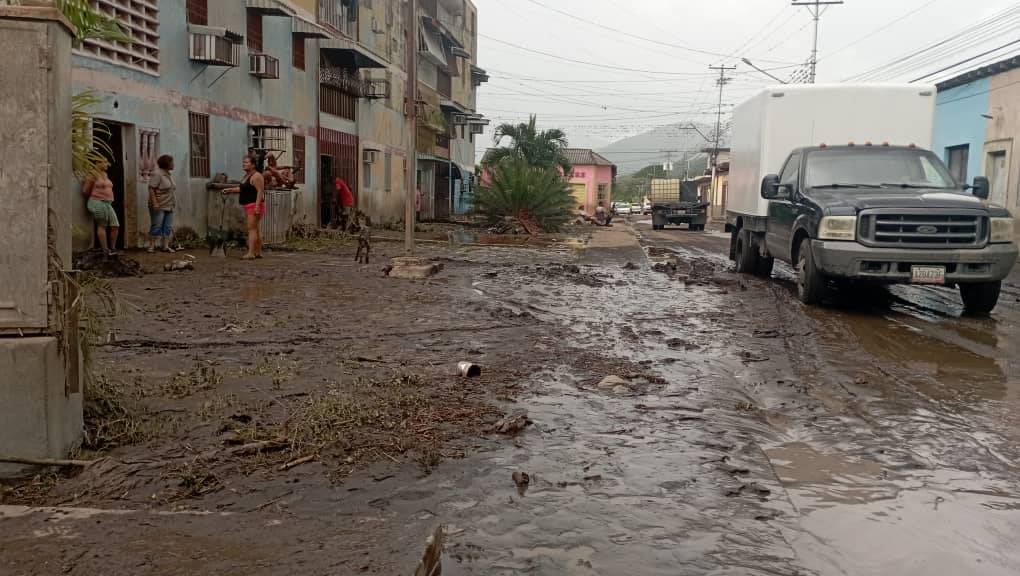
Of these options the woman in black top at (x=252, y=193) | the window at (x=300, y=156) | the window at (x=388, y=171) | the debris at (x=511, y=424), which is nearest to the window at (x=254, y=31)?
the window at (x=300, y=156)

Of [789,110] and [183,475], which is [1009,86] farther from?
[183,475]

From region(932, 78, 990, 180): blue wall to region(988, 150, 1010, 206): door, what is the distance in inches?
13.2

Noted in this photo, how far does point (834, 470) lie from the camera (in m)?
4.09

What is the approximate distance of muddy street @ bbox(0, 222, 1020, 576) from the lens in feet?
9.93

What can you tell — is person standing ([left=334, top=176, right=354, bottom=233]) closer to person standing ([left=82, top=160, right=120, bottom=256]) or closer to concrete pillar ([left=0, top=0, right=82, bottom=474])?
person standing ([left=82, top=160, right=120, bottom=256])

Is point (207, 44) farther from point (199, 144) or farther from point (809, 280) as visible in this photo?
point (809, 280)

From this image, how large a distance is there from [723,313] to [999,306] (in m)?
4.02

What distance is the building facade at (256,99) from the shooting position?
13.6 meters

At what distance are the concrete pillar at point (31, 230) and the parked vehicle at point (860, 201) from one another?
795 cm

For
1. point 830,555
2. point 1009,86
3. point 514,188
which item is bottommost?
point 830,555

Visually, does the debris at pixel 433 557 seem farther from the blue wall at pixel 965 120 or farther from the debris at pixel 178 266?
the blue wall at pixel 965 120

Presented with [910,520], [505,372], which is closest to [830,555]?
[910,520]

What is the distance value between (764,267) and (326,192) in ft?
49.2

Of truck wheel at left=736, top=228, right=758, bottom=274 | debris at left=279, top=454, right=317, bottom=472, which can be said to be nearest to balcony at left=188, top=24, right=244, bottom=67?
truck wheel at left=736, top=228, right=758, bottom=274
